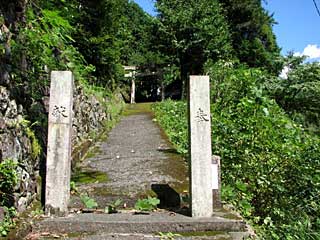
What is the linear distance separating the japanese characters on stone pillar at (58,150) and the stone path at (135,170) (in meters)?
0.53

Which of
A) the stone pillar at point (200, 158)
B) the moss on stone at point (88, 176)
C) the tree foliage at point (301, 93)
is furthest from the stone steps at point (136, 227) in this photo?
the tree foliage at point (301, 93)

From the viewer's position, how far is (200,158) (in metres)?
4.01

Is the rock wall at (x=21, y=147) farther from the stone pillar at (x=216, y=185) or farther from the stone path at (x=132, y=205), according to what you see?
the stone pillar at (x=216, y=185)

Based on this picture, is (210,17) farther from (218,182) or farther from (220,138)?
(218,182)

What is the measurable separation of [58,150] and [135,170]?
81.2 inches

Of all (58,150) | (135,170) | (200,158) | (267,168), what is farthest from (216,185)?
(135,170)

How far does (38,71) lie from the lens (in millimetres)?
5137

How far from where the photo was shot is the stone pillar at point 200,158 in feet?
13.1

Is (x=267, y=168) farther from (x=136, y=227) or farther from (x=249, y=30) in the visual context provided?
(x=249, y=30)

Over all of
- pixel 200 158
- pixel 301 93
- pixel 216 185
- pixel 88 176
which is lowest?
pixel 88 176

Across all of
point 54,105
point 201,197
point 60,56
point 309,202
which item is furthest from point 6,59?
point 309,202

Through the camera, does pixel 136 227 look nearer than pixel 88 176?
Yes

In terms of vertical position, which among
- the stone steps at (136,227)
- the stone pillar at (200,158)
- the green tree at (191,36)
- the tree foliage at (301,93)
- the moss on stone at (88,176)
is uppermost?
the green tree at (191,36)

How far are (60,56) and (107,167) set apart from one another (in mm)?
2146
